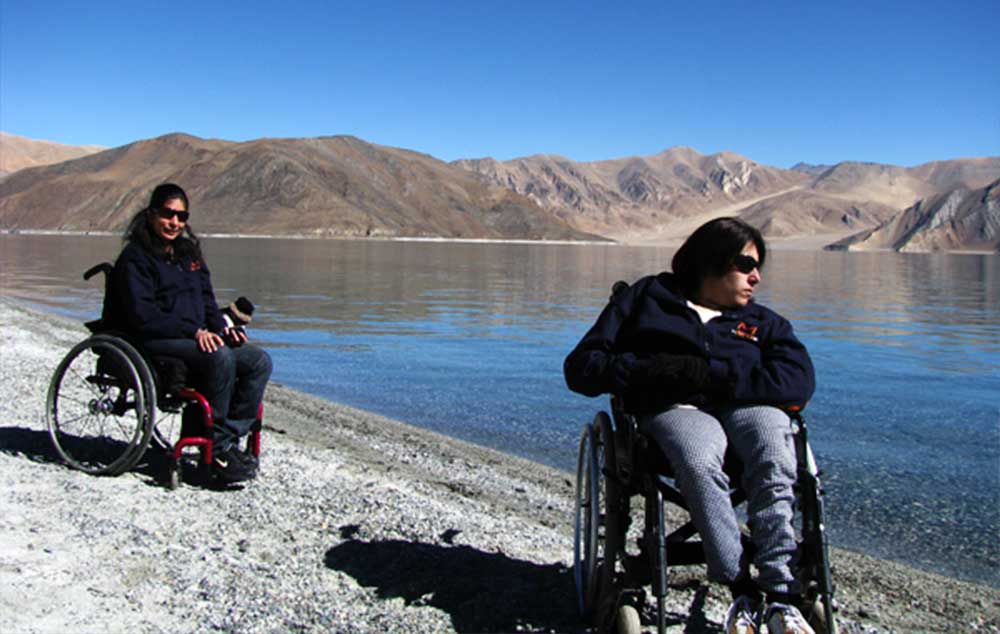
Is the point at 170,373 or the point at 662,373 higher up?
the point at 662,373

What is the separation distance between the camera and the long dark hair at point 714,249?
397 centimetres

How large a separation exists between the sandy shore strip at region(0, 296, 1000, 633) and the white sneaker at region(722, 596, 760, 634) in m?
0.81

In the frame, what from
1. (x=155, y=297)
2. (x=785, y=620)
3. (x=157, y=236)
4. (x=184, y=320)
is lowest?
(x=785, y=620)

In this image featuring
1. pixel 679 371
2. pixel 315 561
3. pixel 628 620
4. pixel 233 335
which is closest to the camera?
pixel 628 620

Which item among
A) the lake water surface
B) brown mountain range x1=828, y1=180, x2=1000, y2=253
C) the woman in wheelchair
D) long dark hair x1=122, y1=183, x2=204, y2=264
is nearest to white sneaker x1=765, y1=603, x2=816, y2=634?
the woman in wheelchair

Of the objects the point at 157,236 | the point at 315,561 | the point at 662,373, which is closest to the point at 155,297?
the point at 157,236

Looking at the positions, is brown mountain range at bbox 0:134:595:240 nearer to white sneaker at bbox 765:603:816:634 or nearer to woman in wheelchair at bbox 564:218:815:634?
woman in wheelchair at bbox 564:218:815:634

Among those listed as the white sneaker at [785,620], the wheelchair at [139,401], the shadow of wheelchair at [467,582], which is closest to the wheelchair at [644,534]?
the white sneaker at [785,620]

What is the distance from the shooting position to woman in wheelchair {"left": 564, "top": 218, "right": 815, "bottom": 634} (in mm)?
3264

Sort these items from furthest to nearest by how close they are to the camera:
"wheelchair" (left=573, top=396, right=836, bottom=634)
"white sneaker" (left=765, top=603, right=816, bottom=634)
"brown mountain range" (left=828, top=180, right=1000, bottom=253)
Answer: "brown mountain range" (left=828, top=180, right=1000, bottom=253), "wheelchair" (left=573, top=396, right=836, bottom=634), "white sneaker" (left=765, top=603, right=816, bottom=634)

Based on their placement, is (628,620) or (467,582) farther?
(467,582)

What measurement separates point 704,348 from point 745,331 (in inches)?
9.7

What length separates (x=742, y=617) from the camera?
321 centimetres

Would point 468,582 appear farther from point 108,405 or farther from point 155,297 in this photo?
point 108,405
